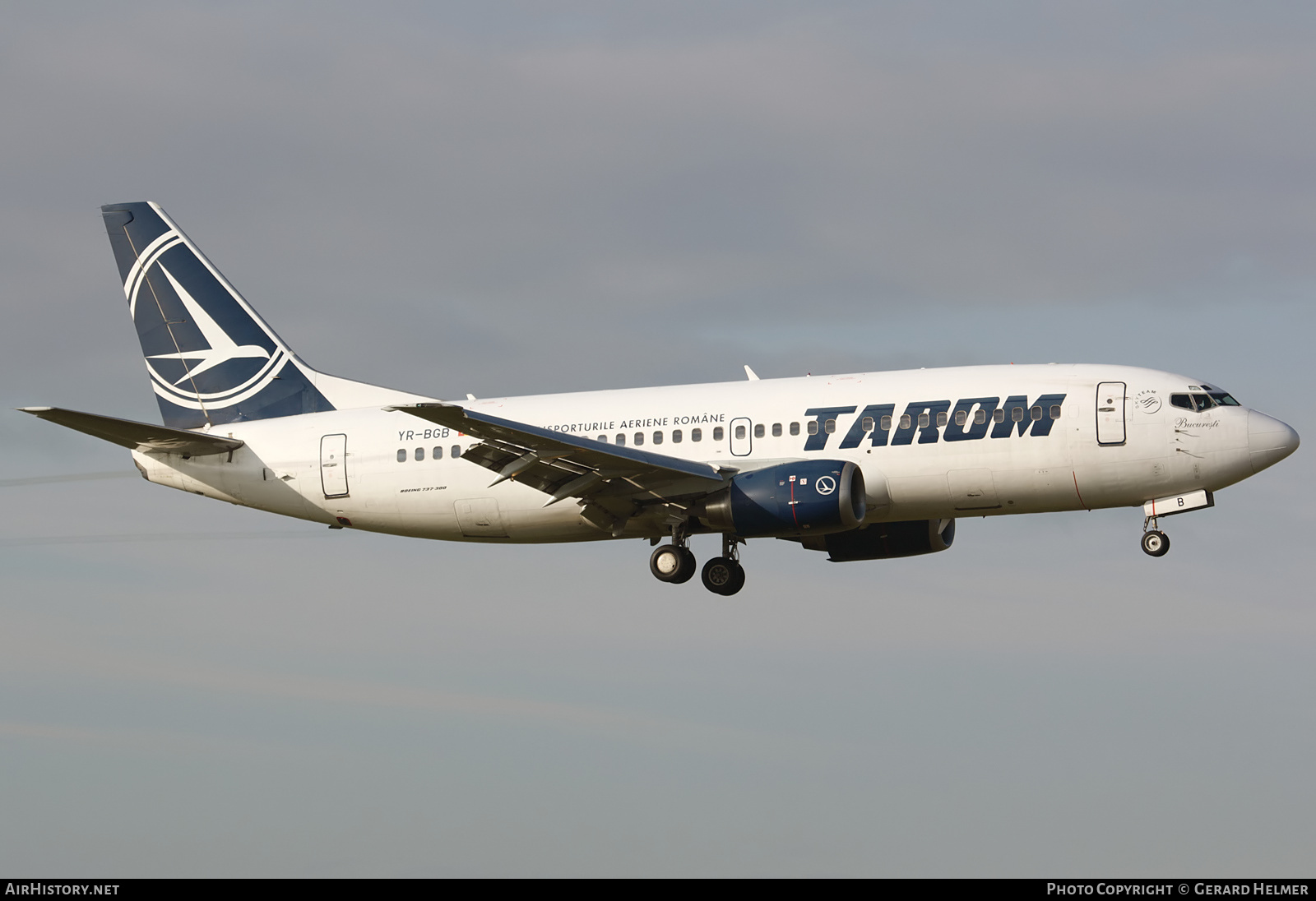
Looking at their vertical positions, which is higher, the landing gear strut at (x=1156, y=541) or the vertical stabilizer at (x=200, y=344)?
the vertical stabilizer at (x=200, y=344)

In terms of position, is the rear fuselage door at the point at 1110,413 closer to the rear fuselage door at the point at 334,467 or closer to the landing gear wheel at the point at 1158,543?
the landing gear wheel at the point at 1158,543

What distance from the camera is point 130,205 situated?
48.5m

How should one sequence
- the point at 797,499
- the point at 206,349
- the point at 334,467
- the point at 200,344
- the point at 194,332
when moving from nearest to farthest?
the point at 797,499 → the point at 334,467 → the point at 206,349 → the point at 200,344 → the point at 194,332

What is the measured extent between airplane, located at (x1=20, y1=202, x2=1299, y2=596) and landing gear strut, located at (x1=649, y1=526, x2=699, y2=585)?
6 centimetres

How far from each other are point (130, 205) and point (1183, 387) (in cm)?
3215

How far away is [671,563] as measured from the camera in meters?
41.1

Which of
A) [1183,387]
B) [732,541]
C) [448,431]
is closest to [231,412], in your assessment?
[448,431]

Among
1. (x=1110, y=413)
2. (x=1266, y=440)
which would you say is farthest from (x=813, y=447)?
(x=1266, y=440)

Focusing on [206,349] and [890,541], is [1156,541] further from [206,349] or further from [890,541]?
[206,349]

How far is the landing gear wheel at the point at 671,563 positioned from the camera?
4106cm

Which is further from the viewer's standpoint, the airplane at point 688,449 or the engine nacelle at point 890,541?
the engine nacelle at point 890,541

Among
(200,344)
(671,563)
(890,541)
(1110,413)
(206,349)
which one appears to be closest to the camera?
(1110,413)

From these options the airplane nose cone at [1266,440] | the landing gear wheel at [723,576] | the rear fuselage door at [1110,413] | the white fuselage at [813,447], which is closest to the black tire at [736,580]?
the landing gear wheel at [723,576]

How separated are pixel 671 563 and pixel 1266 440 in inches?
602
